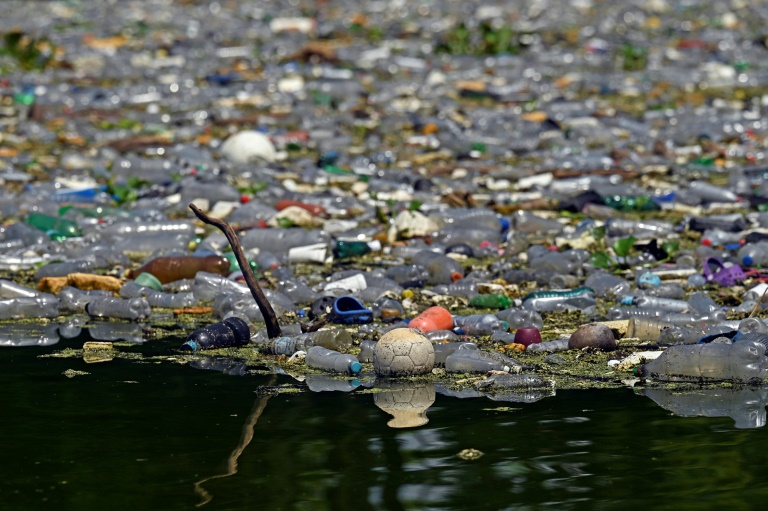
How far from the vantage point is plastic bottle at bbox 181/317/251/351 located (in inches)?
206

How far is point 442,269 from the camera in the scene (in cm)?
655

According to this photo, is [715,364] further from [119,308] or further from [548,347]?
[119,308]

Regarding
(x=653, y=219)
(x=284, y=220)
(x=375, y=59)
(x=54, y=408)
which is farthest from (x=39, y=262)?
(x=375, y=59)

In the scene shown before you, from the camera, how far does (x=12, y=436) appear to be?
13.0 feet

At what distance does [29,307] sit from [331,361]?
72.4 inches

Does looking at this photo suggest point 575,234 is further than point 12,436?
Yes

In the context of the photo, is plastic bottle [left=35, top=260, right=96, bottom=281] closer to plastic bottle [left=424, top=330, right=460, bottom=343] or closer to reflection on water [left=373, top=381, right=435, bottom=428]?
plastic bottle [left=424, top=330, right=460, bottom=343]

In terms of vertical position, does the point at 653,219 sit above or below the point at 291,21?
below

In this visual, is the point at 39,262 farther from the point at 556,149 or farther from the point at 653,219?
the point at 556,149

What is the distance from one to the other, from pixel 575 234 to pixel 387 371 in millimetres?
2984

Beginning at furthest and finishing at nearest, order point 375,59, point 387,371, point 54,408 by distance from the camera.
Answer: point 375,59 → point 387,371 → point 54,408

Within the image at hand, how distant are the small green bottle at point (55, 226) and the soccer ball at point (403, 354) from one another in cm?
354

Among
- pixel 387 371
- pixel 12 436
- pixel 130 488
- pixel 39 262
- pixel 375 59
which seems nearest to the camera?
pixel 130 488

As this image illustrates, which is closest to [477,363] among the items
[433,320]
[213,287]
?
[433,320]
